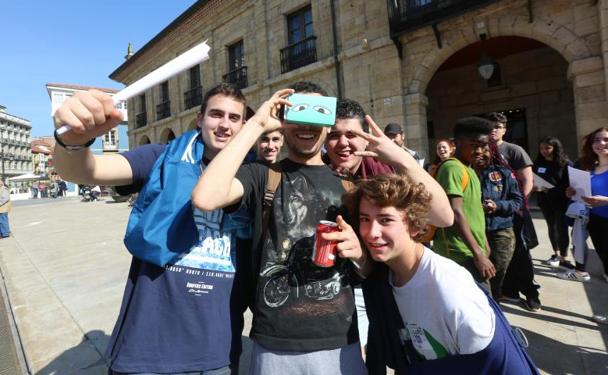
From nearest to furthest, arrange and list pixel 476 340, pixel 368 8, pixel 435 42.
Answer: pixel 476 340 → pixel 435 42 → pixel 368 8

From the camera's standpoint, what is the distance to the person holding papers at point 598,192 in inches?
122

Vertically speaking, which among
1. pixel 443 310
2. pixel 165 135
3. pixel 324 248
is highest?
pixel 165 135

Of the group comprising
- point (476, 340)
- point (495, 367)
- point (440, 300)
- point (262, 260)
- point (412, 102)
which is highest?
point (412, 102)

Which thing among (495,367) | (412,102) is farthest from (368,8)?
(495,367)

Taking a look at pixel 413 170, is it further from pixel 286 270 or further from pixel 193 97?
pixel 193 97

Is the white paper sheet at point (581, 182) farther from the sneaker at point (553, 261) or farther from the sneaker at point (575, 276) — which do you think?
the sneaker at point (553, 261)

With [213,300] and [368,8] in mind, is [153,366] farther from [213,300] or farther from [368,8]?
[368,8]

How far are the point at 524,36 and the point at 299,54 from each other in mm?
6888

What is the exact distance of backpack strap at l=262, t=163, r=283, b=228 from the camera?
4.42 feet

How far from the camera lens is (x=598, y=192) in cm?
322

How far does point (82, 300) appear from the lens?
4.27m

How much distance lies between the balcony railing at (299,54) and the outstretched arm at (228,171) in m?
10.8

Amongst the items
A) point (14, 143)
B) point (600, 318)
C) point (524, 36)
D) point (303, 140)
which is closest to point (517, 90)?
point (524, 36)

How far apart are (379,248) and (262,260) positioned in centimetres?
46
